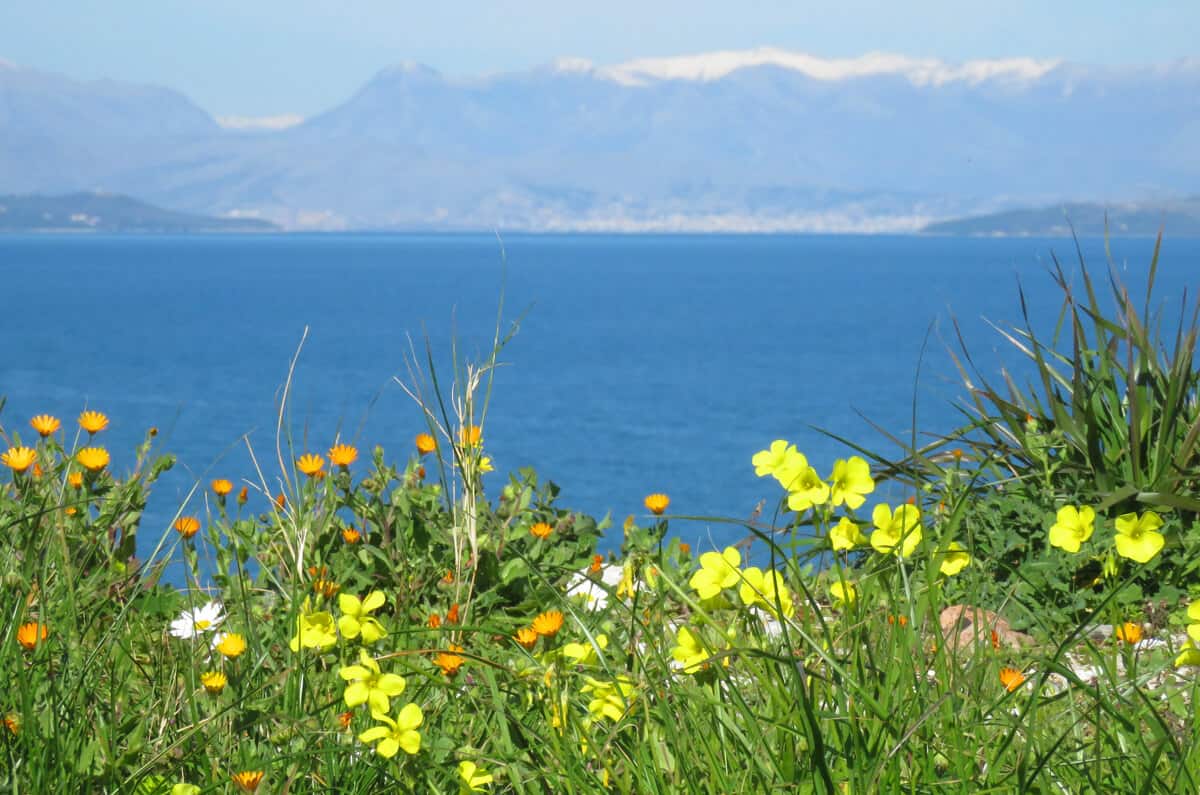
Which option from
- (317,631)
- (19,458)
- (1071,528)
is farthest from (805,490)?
(19,458)

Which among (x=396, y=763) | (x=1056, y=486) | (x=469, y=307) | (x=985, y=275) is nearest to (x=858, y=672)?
(x=396, y=763)

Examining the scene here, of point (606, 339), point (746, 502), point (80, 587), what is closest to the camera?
point (80, 587)

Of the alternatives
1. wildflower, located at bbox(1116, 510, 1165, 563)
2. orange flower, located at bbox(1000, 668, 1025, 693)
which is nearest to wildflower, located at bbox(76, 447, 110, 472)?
orange flower, located at bbox(1000, 668, 1025, 693)

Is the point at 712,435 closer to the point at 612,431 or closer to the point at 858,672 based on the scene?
the point at 612,431

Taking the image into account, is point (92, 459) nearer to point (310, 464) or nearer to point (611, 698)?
point (310, 464)

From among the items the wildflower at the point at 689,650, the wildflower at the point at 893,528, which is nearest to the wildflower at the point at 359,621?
the wildflower at the point at 689,650

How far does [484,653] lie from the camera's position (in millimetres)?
2590

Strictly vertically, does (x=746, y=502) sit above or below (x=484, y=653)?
below

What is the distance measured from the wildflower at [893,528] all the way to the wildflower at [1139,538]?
0.38 m

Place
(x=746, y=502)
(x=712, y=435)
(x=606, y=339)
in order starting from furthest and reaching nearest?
(x=606, y=339)
(x=712, y=435)
(x=746, y=502)

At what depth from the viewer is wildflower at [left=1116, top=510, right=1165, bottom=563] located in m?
2.10

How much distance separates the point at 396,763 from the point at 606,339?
6605 cm

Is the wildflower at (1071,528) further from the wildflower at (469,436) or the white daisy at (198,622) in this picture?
the white daisy at (198,622)

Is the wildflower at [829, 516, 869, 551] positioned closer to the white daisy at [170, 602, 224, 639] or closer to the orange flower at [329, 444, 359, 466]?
the white daisy at [170, 602, 224, 639]
